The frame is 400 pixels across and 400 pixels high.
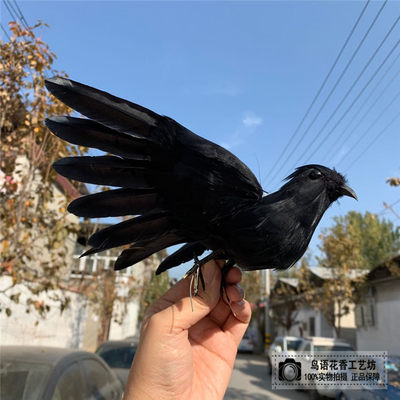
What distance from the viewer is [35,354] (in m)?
4.01

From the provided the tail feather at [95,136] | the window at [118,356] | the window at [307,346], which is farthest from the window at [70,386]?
the window at [307,346]

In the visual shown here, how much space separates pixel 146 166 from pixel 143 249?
0.46m

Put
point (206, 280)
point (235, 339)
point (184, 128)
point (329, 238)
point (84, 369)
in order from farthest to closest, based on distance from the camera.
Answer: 1. point (329, 238)
2. point (84, 369)
3. point (235, 339)
4. point (206, 280)
5. point (184, 128)

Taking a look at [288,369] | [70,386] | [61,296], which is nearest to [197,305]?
[70,386]

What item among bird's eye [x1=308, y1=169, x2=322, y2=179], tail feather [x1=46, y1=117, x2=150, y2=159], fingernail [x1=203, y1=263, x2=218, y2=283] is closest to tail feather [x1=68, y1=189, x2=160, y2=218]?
tail feather [x1=46, y1=117, x2=150, y2=159]

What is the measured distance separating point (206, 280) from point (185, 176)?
0.53 meters

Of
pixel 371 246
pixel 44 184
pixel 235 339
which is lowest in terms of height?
pixel 235 339

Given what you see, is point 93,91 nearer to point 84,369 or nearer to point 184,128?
point 184,128

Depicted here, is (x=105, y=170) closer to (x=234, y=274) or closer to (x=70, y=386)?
(x=234, y=274)

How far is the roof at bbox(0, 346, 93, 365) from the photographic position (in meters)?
3.83

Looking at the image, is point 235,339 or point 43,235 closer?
point 235,339

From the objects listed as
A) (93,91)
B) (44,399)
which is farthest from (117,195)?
(44,399)

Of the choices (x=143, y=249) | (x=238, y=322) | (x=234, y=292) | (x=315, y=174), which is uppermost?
(x=315, y=174)

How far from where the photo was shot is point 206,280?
5.58ft
